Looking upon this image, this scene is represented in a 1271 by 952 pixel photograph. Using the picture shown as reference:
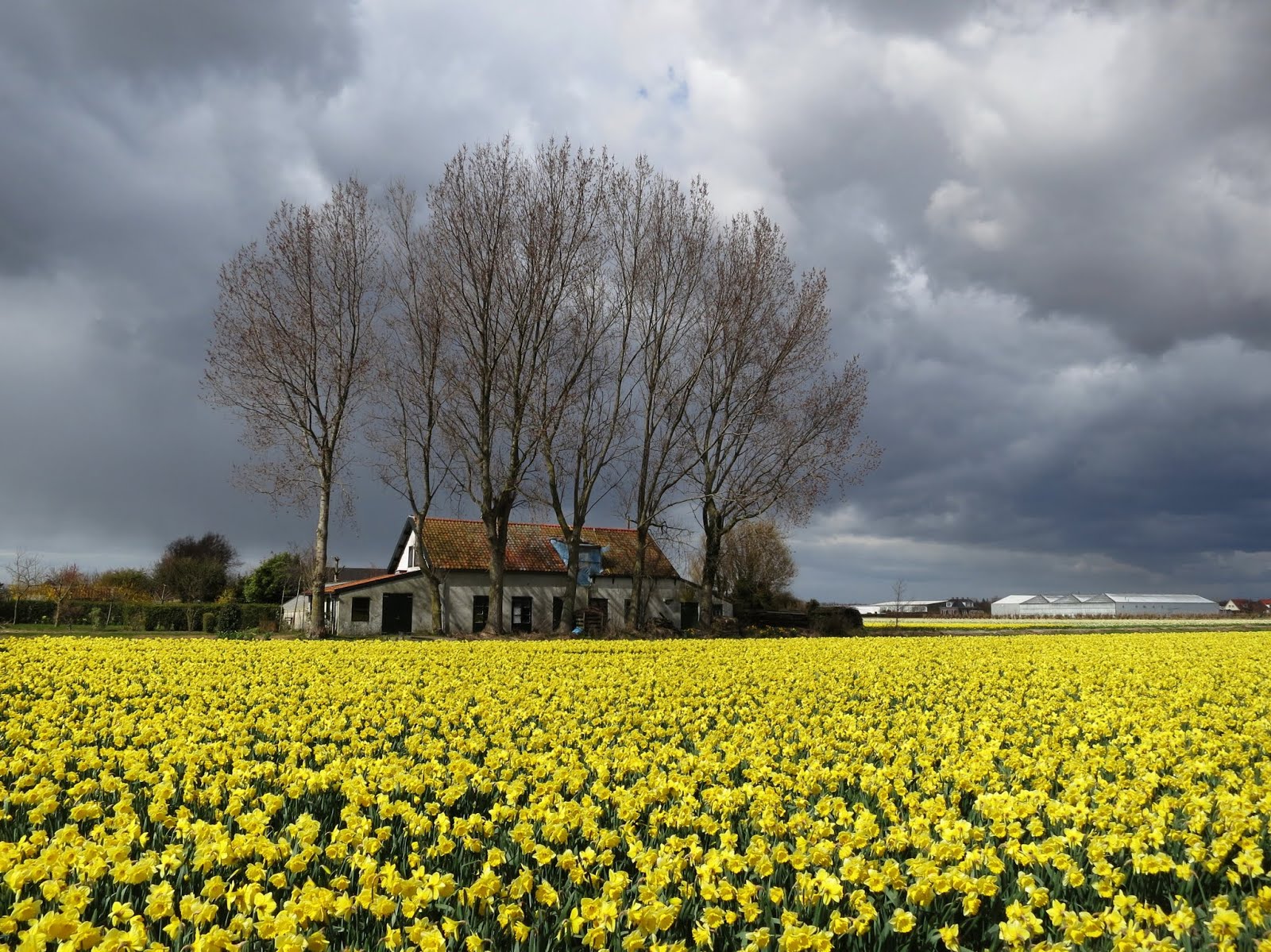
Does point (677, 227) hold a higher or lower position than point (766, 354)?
higher

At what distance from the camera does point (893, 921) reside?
4.46 metres

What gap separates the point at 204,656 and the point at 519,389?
17.9 meters

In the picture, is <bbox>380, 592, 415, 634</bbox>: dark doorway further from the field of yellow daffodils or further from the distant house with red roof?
the distant house with red roof

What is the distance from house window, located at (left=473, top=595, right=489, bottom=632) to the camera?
45.4 meters

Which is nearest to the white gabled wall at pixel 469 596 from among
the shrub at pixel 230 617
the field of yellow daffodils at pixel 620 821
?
the shrub at pixel 230 617

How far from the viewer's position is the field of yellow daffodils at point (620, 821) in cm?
439

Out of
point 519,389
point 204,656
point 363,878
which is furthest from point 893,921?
point 519,389

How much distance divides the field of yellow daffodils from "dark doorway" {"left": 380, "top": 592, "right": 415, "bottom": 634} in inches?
1218

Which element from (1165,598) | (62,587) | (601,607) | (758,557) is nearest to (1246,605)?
(1165,598)

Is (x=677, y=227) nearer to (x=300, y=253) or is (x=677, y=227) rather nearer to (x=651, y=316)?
(x=651, y=316)

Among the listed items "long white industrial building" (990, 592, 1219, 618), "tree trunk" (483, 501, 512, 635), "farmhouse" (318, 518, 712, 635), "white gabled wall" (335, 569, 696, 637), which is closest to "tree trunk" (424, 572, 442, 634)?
"farmhouse" (318, 518, 712, 635)

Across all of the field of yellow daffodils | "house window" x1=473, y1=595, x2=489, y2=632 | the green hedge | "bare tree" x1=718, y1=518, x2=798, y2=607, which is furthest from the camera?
"bare tree" x1=718, y1=518, x2=798, y2=607

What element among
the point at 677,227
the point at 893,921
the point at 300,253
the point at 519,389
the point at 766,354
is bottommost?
the point at 893,921

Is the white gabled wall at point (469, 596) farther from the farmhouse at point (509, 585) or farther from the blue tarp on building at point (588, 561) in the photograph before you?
the blue tarp on building at point (588, 561)
